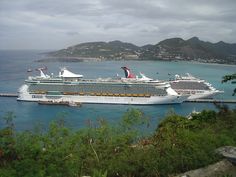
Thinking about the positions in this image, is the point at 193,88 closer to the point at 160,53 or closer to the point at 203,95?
the point at 203,95

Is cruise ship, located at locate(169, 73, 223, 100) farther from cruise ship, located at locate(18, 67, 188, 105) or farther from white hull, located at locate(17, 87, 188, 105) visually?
cruise ship, located at locate(18, 67, 188, 105)

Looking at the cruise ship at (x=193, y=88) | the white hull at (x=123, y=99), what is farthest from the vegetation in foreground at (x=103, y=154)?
the cruise ship at (x=193, y=88)

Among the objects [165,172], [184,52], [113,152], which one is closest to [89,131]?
[113,152]

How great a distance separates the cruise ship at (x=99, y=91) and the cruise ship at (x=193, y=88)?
311 centimetres

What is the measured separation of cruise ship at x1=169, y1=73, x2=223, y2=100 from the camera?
3770cm

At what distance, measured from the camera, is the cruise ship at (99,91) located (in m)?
34.2

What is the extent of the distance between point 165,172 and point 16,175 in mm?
2419

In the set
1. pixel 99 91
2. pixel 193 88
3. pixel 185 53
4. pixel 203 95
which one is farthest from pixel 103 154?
pixel 185 53

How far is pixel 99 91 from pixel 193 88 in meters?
10.9

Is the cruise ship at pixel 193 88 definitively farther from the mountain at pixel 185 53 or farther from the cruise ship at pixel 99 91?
the mountain at pixel 185 53

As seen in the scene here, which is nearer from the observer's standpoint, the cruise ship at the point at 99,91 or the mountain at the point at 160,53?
the cruise ship at the point at 99,91

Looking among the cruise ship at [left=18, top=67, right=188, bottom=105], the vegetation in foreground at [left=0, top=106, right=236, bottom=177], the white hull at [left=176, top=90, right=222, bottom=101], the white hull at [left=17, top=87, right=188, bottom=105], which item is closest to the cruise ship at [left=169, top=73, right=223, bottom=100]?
the white hull at [left=176, top=90, right=222, bottom=101]

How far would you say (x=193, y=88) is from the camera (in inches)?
1585

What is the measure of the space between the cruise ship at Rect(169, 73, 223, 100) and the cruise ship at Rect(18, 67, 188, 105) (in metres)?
3.11
